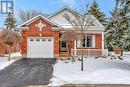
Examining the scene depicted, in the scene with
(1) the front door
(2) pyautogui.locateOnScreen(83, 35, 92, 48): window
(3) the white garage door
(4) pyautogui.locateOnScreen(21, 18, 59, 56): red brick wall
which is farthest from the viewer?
(1) the front door

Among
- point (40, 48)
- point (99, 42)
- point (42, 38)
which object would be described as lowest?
point (40, 48)

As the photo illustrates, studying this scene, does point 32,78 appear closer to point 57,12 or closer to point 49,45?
point 49,45

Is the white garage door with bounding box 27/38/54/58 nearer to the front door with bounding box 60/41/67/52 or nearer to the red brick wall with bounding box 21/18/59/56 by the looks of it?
the red brick wall with bounding box 21/18/59/56

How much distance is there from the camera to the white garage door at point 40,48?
42062mm

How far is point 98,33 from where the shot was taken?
44656 mm

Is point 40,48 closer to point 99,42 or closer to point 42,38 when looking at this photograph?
point 42,38

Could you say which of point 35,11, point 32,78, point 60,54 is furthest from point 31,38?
point 35,11

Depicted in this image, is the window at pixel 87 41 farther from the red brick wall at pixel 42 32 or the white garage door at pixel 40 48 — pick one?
the white garage door at pixel 40 48

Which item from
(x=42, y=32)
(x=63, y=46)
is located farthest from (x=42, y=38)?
(x=63, y=46)

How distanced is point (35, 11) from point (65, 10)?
36.8 m

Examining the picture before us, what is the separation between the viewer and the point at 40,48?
42.2m

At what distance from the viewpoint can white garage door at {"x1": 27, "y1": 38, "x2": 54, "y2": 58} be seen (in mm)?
42062

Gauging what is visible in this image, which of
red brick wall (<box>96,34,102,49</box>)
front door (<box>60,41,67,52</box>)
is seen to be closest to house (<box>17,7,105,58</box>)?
front door (<box>60,41,67,52</box>)

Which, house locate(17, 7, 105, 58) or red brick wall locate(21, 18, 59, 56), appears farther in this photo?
red brick wall locate(21, 18, 59, 56)
